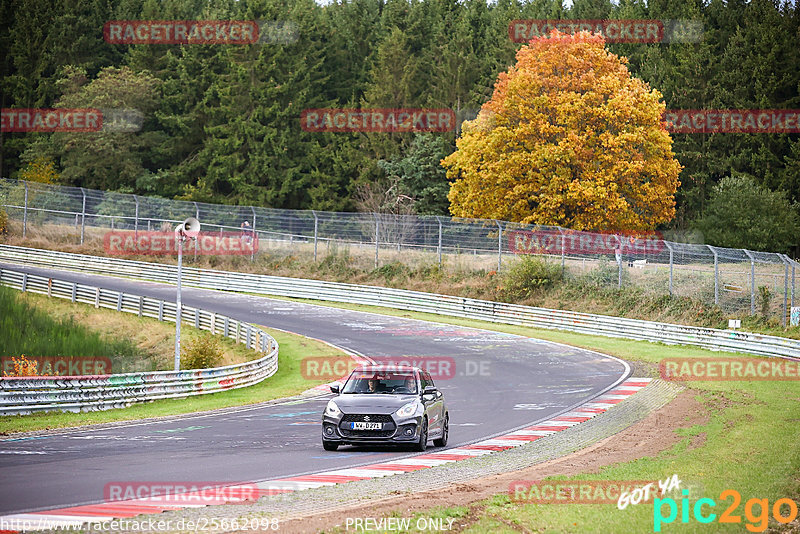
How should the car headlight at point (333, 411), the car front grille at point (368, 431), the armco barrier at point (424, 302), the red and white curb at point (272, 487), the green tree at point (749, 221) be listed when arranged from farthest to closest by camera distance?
the green tree at point (749, 221), the armco barrier at point (424, 302), the car headlight at point (333, 411), the car front grille at point (368, 431), the red and white curb at point (272, 487)

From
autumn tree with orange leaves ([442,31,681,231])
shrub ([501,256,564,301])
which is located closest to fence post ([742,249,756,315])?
shrub ([501,256,564,301])

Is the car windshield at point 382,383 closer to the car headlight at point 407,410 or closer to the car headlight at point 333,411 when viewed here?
the car headlight at point 407,410

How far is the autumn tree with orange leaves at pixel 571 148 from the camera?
51094mm

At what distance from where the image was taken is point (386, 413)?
16391mm

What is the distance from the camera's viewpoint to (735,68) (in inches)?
2739

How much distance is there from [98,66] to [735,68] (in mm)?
56303

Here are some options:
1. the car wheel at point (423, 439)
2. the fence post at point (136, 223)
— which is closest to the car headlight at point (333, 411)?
the car wheel at point (423, 439)

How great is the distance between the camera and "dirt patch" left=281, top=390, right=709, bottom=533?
1055 cm

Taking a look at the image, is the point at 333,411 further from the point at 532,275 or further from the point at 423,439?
the point at 532,275

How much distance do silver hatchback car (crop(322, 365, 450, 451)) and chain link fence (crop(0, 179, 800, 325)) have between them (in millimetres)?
23905

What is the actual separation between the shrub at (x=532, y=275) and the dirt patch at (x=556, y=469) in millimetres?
24462

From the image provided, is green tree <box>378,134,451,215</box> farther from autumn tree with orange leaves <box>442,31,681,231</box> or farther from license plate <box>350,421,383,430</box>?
license plate <box>350,421,383,430</box>

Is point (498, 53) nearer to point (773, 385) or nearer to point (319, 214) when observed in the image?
point (319, 214)

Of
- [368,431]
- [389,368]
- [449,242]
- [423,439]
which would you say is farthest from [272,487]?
[449,242]
